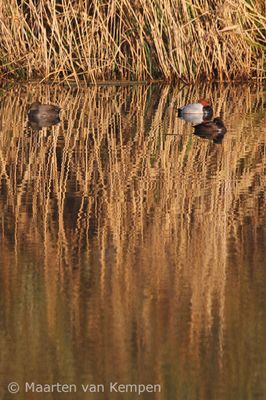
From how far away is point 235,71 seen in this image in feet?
51.7

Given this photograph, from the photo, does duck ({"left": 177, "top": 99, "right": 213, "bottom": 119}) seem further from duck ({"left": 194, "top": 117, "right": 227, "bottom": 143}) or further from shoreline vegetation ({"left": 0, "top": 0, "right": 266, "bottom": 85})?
shoreline vegetation ({"left": 0, "top": 0, "right": 266, "bottom": 85})

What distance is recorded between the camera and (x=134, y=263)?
6.33 m

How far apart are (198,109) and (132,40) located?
3.54 m

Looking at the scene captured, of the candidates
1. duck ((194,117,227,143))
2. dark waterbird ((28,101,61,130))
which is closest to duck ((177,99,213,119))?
duck ((194,117,227,143))

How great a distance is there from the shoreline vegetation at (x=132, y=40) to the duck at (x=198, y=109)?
95.1 inches

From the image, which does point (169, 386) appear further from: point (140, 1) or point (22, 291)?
point (140, 1)

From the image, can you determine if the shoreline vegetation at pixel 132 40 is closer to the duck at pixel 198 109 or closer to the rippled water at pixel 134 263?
the duck at pixel 198 109

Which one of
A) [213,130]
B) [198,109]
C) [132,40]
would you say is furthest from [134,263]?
[132,40]

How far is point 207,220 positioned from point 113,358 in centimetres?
242

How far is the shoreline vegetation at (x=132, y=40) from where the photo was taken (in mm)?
15094

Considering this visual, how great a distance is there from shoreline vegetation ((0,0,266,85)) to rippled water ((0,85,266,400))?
13.9 ft

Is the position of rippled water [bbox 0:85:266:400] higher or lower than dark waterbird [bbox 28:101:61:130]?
lower

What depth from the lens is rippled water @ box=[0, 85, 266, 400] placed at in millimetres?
4902

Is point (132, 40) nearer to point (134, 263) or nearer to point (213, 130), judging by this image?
point (213, 130)
